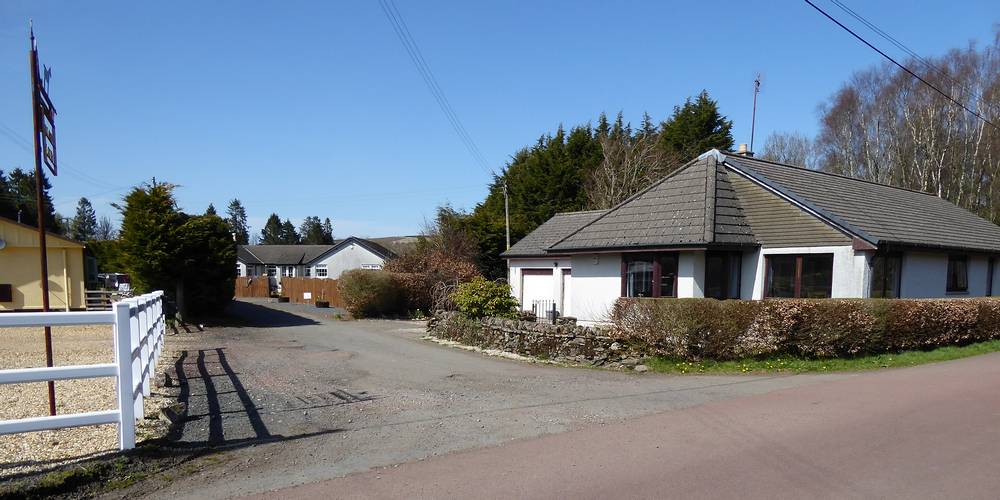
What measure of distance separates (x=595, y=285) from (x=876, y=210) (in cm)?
953

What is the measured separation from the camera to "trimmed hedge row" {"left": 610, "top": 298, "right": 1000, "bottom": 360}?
39.8 feet

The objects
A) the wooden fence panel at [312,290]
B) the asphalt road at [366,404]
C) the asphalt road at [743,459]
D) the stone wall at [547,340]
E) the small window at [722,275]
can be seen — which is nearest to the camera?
the asphalt road at [743,459]

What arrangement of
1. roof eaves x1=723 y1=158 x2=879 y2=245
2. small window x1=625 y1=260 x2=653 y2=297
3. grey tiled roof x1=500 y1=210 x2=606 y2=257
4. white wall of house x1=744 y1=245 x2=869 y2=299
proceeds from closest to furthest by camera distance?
white wall of house x1=744 y1=245 x2=869 y2=299, roof eaves x1=723 y1=158 x2=879 y2=245, small window x1=625 y1=260 x2=653 y2=297, grey tiled roof x1=500 y1=210 x2=606 y2=257

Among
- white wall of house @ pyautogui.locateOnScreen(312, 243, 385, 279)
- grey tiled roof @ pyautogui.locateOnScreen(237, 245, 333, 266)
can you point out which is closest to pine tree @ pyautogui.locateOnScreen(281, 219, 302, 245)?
grey tiled roof @ pyautogui.locateOnScreen(237, 245, 333, 266)

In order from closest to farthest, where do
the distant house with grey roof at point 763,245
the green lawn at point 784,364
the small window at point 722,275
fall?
the green lawn at point 784,364
the distant house with grey roof at point 763,245
the small window at point 722,275

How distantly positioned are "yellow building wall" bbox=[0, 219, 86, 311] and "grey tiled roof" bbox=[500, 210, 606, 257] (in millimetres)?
18187

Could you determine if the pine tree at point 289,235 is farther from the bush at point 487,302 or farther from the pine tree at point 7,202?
the bush at point 487,302

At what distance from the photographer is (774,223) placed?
16.7m

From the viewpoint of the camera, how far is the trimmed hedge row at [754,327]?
12117mm

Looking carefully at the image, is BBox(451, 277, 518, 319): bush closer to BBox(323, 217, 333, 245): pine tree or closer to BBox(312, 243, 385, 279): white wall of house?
BBox(312, 243, 385, 279): white wall of house

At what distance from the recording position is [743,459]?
599 centimetres

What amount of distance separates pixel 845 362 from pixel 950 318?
187 inches

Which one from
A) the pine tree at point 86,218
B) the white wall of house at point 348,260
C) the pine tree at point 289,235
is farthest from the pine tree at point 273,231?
the white wall of house at point 348,260

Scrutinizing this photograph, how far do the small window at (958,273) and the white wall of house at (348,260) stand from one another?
36433 millimetres
